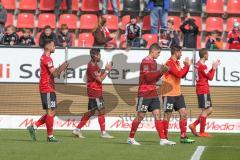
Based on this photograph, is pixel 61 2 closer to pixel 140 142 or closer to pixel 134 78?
pixel 134 78

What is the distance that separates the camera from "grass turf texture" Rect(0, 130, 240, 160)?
→ 44.8 feet

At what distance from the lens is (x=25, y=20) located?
27.2 m

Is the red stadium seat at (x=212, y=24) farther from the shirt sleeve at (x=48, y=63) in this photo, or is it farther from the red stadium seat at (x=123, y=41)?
the shirt sleeve at (x=48, y=63)

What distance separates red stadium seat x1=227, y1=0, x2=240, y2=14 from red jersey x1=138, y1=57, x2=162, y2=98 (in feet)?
39.6

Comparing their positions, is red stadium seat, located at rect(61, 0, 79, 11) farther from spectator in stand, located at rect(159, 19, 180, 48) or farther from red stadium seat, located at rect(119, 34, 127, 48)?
spectator in stand, located at rect(159, 19, 180, 48)

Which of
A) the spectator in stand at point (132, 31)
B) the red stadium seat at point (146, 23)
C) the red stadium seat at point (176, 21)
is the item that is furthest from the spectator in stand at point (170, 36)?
the red stadium seat at point (146, 23)

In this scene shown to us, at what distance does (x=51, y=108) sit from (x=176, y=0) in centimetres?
1172

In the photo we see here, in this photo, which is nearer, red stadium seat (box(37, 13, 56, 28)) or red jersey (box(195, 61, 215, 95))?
red jersey (box(195, 61, 215, 95))

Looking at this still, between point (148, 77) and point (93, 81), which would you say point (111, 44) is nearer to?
point (93, 81)

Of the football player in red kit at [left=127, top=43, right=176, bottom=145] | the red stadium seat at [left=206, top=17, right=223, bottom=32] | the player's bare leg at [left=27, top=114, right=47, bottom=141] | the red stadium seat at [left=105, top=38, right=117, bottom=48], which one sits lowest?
→ the player's bare leg at [left=27, top=114, right=47, bottom=141]

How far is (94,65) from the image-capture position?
60.4 feet

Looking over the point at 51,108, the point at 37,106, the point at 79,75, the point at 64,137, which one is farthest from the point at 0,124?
the point at 51,108

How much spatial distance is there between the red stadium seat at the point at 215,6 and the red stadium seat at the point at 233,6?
256 mm

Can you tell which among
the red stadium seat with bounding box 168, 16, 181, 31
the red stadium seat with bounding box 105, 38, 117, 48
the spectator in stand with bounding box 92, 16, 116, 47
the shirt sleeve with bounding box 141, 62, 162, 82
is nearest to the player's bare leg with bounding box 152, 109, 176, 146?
the shirt sleeve with bounding box 141, 62, 162, 82
